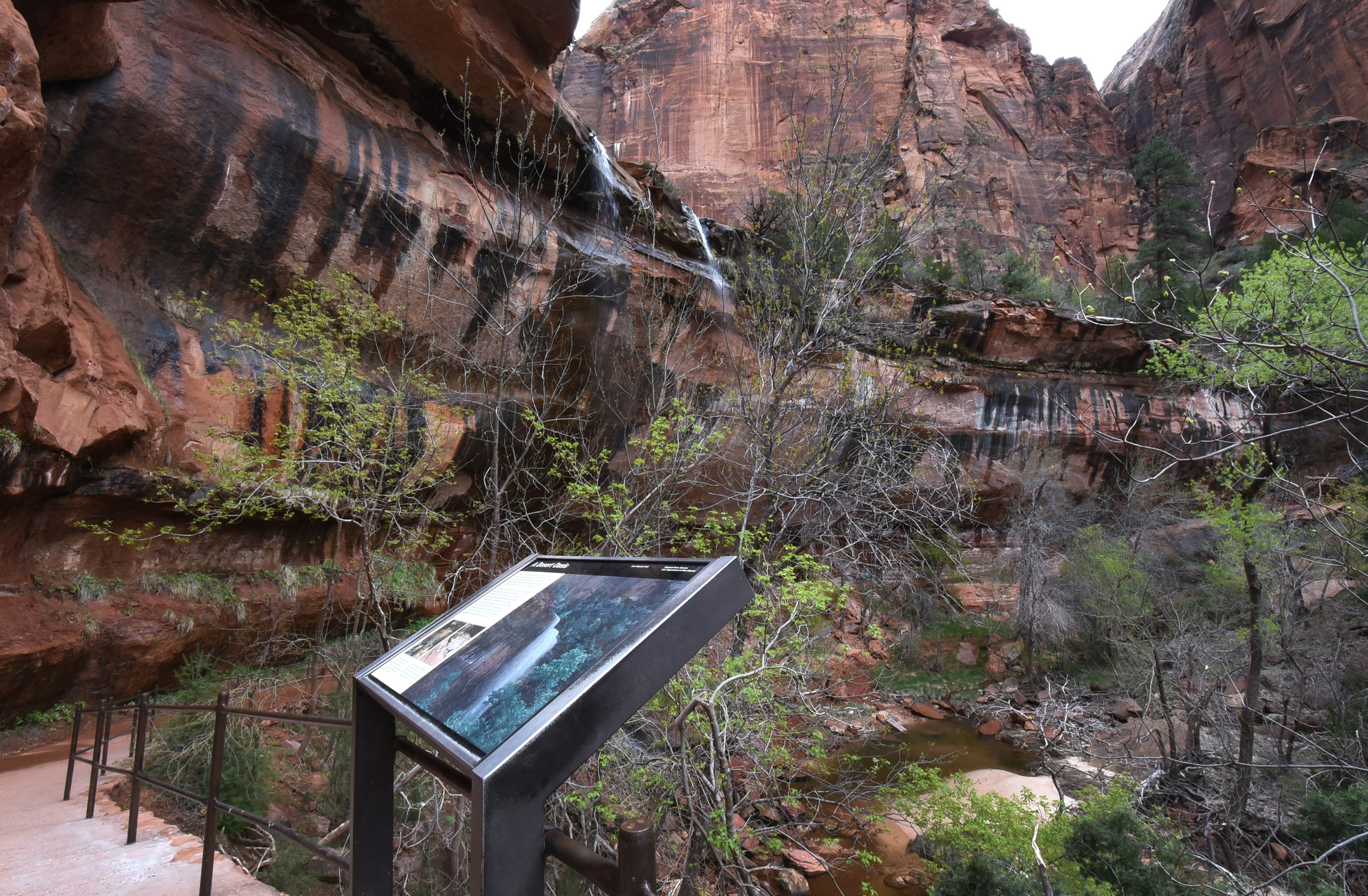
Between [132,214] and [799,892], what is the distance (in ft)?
37.0

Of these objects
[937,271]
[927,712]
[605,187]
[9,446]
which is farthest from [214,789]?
[937,271]

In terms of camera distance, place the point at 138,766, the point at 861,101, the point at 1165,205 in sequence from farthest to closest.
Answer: the point at 861,101, the point at 1165,205, the point at 138,766

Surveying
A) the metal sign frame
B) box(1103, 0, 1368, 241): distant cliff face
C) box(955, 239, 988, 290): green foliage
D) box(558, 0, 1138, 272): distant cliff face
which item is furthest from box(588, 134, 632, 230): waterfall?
box(1103, 0, 1368, 241): distant cliff face

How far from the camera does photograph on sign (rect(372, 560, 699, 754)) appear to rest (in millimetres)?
1430

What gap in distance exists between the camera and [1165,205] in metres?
24.8

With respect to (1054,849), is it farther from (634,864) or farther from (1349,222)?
(1349,222)

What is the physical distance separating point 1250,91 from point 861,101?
20169 millimetres

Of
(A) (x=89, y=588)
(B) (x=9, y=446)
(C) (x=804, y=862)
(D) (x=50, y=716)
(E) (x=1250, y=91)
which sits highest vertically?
(E) (x=1250, y=91)

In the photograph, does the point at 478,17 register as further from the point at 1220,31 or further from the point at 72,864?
the point at 1220,31

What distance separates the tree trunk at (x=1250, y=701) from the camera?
7.17m

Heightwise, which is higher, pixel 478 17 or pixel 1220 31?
pixel 1220 31

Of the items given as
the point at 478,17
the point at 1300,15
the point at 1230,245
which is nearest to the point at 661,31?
the point at 478,17

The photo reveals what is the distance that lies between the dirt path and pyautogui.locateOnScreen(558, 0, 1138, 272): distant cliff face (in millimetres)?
24927

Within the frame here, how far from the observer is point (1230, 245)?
961 inches
